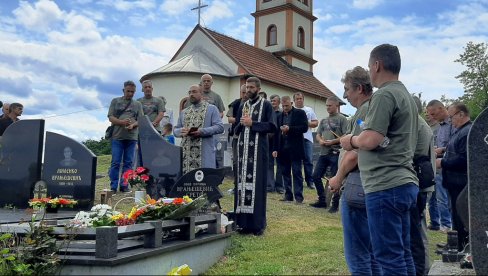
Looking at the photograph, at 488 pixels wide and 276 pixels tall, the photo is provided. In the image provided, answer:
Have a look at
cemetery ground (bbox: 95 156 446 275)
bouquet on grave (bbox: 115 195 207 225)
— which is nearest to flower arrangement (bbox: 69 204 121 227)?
bouquet on grave (bbox: 115 195 207 225)

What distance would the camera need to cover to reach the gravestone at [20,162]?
8.73 meters

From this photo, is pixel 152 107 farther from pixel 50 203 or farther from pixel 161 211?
pixel 161 211

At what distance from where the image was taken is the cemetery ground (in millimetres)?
5405

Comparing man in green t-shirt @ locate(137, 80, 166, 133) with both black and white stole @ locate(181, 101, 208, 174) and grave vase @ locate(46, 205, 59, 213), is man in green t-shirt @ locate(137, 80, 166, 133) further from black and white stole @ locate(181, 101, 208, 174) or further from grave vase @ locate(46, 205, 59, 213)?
grave vase @ locate(46, 205, 59, 213)

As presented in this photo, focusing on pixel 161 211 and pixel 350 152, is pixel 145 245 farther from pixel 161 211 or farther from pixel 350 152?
pixel 350 152

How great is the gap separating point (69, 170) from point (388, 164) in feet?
19.8

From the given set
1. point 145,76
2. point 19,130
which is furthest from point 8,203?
point 145,76

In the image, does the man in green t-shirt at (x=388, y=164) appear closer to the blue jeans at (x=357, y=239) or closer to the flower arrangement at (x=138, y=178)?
the blue jeans at (x=357, y=239)

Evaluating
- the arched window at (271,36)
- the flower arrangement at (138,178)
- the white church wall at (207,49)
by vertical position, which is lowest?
the flower arrangement at (138,178)

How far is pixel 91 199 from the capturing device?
823 cm

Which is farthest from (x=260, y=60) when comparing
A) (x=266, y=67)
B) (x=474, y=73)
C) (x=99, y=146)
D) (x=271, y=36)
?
(x=474, y=73)

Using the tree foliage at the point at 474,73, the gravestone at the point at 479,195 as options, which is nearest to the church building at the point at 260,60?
the tree foliage at the point at 474,73

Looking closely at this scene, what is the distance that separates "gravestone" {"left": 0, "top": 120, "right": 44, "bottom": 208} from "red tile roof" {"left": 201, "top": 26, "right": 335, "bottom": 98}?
22786mm

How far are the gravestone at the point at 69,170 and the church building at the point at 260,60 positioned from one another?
2002cm
